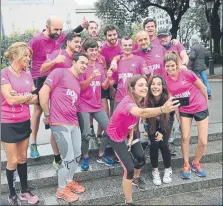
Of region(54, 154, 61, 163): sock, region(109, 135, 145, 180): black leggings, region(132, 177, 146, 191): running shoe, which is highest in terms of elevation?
region(109, 135, 145, 180): black leggings

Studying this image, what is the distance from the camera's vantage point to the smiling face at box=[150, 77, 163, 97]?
10.6 feet

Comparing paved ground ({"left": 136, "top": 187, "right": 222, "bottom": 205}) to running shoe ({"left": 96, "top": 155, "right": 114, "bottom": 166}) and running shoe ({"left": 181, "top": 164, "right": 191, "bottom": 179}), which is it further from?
running shoe ({"left": 96, "top": 155, "right": 114, "bottom": 166})

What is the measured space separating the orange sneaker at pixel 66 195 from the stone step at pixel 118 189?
0.14ft

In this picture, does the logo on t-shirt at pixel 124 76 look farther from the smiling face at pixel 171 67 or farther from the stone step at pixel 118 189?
the stone step at pixel 118 189

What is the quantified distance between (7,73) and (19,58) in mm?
186

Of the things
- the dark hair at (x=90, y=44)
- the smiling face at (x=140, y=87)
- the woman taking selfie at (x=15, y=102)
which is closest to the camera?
the woman taking selfie at (x=15, y=102)

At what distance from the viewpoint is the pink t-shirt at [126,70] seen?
144 inches

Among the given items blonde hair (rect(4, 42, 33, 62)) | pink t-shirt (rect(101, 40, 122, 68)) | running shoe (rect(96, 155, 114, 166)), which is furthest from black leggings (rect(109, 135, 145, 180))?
pink t-shirt (rect(101, 40, 122, 68))

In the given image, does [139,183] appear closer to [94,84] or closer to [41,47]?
[94,84]

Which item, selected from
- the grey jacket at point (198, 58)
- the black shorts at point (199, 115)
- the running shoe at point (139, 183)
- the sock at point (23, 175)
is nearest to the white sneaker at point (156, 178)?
the running shoe at point (139, 183)

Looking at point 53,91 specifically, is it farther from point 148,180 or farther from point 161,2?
point 161,2

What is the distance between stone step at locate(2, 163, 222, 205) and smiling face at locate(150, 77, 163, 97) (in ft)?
3.79

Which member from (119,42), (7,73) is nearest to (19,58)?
(7,73)

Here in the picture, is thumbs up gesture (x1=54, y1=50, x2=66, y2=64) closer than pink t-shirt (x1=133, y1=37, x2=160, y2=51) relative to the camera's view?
Yes
